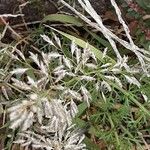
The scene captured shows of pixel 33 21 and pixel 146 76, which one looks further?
pixel 33 21

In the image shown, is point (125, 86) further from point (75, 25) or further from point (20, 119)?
point (20, 119)

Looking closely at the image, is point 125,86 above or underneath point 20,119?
underneath

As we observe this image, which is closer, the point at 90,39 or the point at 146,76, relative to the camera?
the point at 146,76

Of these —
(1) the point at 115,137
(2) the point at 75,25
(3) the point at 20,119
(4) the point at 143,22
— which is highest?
(3) the point at 20,119

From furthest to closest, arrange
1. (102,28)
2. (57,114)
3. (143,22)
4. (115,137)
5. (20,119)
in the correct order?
(143,22) < (115,137) < (102,28) < (57,114) < (20,119)

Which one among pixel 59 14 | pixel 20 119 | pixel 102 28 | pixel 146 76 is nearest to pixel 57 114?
pixel 20 119

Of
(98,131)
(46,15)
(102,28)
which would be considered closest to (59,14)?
(46,15)

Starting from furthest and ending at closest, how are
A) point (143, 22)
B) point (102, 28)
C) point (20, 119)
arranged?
1. point (143, 22)
2. point (102, 28)
3. point (20, 119)

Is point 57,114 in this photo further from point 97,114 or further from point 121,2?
point 121,2

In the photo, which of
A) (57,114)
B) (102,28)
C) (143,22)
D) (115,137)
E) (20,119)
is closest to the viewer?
(20,119)
